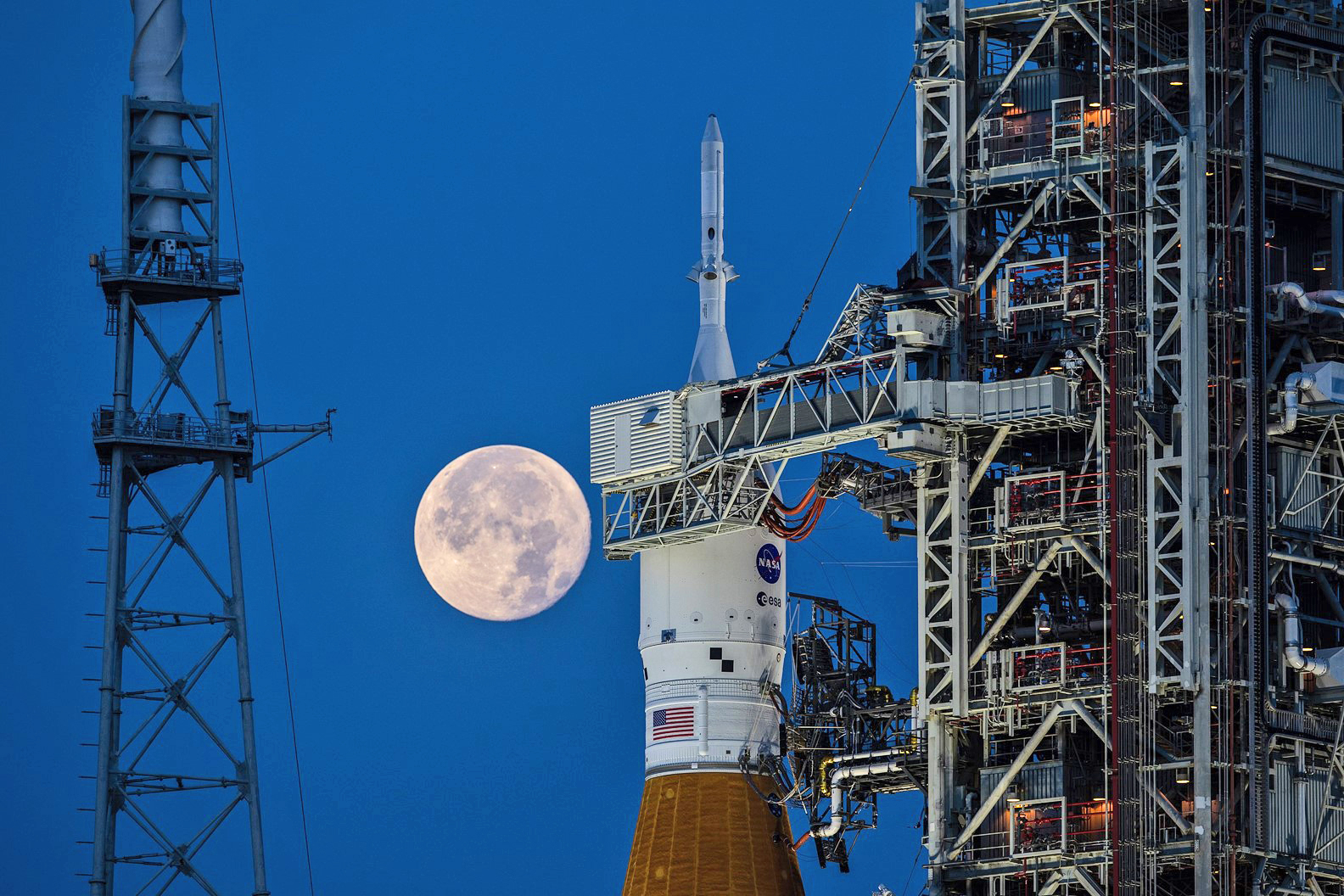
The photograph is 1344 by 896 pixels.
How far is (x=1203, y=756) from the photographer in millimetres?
99250

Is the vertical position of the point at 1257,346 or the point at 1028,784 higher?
the point at 1257,346

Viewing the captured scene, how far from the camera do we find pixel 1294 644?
333 ft

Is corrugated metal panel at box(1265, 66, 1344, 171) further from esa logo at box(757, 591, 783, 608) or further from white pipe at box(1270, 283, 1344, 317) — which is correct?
esa logo at box(757, 591, 783, 608)

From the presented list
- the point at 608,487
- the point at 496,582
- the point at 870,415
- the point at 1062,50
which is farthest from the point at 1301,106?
the point at 496,582

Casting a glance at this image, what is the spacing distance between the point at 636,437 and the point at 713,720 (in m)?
8.52

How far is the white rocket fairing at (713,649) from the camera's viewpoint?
113 meters

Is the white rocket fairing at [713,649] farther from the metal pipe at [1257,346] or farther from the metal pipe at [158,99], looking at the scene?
the metal pipe at [158,99]

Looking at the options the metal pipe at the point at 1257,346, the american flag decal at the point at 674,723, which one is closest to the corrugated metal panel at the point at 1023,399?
the metal pipe at the point at 1257,346

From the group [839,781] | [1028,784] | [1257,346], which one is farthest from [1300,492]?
Result: [839,781]

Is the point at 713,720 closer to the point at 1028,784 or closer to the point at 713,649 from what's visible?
the point at 713,649

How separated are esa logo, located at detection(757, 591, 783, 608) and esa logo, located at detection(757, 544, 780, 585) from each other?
1.44 ft

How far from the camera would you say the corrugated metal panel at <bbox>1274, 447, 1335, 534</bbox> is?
103312 mm

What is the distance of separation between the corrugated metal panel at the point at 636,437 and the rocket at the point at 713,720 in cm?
285

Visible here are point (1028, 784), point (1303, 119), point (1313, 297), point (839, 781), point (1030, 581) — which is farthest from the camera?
point (839, 781)
